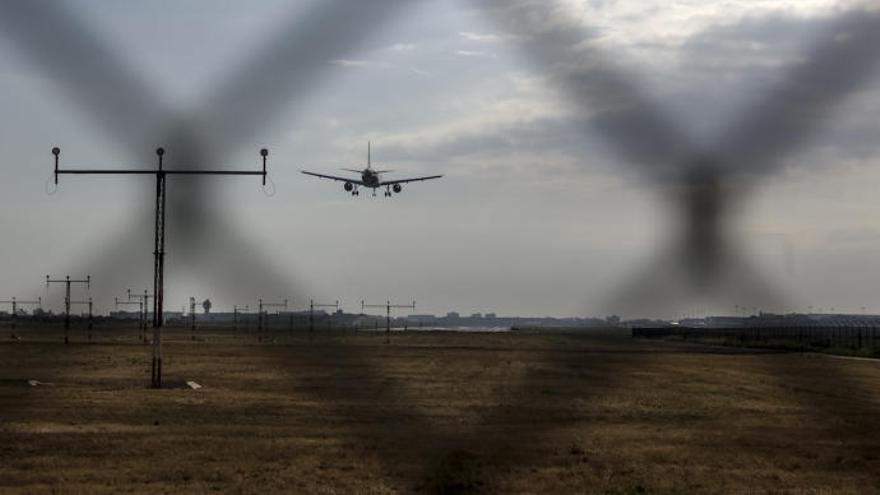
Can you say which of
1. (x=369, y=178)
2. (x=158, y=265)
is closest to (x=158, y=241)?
(x=158, y=265)

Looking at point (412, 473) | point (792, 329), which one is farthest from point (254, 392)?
point (792, 329)

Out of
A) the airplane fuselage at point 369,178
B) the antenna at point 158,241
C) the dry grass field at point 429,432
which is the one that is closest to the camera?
the dry grass field at point 429,432

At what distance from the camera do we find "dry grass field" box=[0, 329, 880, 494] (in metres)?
15.3

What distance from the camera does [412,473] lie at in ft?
51.6

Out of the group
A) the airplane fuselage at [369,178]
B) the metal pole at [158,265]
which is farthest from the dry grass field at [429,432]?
the airplane fuselage at [369,178]

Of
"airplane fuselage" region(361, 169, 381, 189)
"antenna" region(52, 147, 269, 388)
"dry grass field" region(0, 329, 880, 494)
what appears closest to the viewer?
"dry grass field" region(0, 329, 880, 494)

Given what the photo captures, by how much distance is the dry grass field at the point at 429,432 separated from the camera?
1528 cm

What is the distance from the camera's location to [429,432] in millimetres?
20828

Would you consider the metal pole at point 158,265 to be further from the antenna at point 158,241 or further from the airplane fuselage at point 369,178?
the airplane fuselage at point 369,178

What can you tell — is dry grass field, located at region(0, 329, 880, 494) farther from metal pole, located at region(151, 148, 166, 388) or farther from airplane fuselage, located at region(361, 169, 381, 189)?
airplane fuselage, located at region(361, 169, 381, 189)

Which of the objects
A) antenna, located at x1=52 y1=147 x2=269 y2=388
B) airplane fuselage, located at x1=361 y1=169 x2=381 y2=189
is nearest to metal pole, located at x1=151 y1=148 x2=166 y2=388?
antenna, located at x1=52 y1=147 x2=269 y2=388

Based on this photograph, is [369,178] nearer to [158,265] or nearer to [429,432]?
[158,265]

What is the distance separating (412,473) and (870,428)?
12525mm

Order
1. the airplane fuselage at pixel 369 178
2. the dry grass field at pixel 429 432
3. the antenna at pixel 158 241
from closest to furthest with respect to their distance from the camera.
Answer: the dry grass field at pixel 429 432, the antenna at pixel 158 241, the airplane fuselage at pixel 369 178
